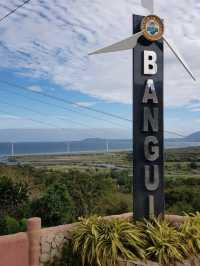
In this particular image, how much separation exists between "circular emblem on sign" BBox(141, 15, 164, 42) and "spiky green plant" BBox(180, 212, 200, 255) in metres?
3.74

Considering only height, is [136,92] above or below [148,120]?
above

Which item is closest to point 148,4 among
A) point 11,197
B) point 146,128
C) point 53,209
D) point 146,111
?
point 146,111

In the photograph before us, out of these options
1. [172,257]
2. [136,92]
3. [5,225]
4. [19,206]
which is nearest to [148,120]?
[136,92]

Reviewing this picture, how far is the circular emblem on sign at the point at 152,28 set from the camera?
859cm

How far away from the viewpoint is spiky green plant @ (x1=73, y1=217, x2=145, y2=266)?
7.52 meters

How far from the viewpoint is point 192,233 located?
26.7ft

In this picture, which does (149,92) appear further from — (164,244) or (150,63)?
(164,244)

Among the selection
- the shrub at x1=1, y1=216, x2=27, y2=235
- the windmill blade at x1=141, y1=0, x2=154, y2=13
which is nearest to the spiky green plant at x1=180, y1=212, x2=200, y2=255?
the shrub at x1=1, y1=216, x2=27, y2=235

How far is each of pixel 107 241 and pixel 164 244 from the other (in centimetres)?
103

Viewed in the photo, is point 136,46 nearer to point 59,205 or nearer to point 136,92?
point 136,92

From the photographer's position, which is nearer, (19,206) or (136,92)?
(136,92)

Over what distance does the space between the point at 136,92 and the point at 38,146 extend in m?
60.4

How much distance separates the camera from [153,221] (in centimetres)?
848

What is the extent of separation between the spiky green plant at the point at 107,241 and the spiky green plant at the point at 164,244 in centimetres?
18
